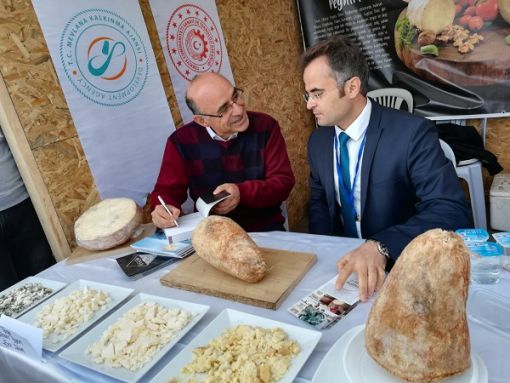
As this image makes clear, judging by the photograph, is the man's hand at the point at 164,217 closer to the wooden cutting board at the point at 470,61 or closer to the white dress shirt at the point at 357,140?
the white dress shirt at the point at 357,140

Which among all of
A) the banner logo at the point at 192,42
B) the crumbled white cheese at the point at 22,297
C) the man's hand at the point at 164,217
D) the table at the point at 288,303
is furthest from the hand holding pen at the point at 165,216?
the banner logo at the point at 192,42

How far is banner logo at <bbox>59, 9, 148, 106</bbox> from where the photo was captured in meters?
2.01

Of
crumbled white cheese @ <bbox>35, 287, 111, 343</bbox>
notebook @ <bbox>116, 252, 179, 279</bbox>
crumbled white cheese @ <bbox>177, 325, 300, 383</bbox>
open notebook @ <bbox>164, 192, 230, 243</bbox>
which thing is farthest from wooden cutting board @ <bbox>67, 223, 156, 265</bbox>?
crumbled white cheese @ <bbox>177, 325, 300, 383</bbox>

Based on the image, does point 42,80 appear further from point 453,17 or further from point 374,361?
point 453,17

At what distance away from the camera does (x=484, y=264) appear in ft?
3.36

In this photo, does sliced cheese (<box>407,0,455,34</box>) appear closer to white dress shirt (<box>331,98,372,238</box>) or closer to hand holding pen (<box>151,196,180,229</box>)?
white dress shirt (<box>331,98,372,238</box>)

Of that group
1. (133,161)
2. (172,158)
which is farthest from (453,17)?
(133,161)

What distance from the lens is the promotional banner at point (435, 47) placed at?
292cm

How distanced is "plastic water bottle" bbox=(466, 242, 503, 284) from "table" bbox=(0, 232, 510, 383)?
0.9 inches

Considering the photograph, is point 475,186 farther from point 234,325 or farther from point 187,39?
point 234,325

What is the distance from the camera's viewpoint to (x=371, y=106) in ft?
5.57

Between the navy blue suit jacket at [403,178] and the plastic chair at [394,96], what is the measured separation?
1.99 m

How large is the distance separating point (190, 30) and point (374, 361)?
8.50 ft

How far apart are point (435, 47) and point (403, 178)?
2.15 meters
